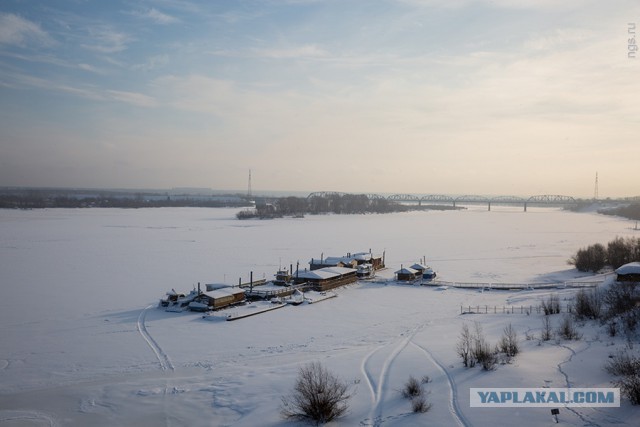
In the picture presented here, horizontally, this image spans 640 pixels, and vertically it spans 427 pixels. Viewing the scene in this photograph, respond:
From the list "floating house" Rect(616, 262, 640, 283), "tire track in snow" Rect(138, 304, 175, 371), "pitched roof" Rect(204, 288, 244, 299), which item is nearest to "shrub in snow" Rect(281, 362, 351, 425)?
"tire track in snow" Rect(138, 304, 175, 371)

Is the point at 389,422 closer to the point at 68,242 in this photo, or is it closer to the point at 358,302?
the point at 358,302

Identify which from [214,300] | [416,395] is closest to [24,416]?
[416,395]

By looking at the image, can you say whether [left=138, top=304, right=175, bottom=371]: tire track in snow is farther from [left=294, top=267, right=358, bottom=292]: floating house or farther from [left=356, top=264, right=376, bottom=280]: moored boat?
[left=356, top=264, right=376, bottom=280]: moored boat

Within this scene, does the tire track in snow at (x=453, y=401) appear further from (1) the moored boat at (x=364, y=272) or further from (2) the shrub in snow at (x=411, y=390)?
(1) the moored boat at (x=364, y=272)

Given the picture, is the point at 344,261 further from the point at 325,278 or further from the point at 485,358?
the point at 485,358

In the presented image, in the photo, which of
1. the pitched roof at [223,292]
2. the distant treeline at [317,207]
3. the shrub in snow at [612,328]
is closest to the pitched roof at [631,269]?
the shrub in snow at [612,328]
